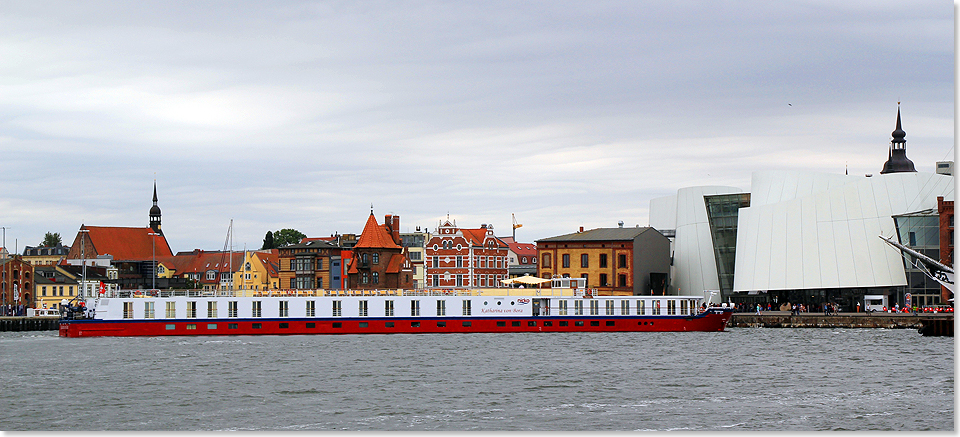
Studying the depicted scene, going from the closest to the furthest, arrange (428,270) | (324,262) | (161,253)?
(428,270) < (324,262) < (161,253)

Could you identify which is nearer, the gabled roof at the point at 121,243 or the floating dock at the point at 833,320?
the floating dock at the point at 833,320

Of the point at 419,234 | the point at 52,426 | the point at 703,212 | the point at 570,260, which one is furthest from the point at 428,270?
the point at 52,426

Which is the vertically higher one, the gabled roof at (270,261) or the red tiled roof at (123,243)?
the red tiled roof at (123,243)

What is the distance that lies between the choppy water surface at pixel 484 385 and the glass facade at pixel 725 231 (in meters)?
33.6

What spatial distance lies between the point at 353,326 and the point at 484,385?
28.2 meters

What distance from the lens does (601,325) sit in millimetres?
60375

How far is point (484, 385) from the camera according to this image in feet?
107

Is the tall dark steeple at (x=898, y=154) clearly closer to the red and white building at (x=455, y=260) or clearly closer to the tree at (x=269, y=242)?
the red and white building at (x=455, y=260)

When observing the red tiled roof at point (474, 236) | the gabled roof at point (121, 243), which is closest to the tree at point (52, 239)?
the gabled roof at point (121, 243)

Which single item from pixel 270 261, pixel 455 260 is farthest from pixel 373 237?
pixel 270 261

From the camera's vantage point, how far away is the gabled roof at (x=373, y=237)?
85.9 m

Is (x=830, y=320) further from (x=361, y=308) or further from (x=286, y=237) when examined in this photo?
(x=286, y=237)

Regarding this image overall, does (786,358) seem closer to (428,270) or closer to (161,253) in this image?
(428,270)

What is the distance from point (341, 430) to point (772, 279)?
5645 cm
